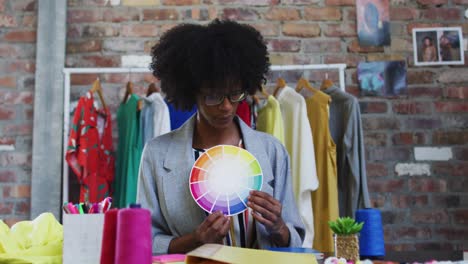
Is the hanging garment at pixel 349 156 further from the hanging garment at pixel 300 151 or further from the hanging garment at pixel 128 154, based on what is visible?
the hanging garment at pixel 128 154

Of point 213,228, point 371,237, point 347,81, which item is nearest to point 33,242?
point 213,228

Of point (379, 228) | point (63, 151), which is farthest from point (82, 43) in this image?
point (379, 228)

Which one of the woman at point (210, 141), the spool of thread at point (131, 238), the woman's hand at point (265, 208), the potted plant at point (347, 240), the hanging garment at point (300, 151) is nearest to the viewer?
the spool of thread at point (131, 238)

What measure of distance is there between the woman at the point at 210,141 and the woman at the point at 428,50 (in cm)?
179

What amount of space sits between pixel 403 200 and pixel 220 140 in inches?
71.0

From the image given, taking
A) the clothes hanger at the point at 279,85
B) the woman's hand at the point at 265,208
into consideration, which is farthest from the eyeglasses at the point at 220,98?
the clothes hanger at the point at 279,85

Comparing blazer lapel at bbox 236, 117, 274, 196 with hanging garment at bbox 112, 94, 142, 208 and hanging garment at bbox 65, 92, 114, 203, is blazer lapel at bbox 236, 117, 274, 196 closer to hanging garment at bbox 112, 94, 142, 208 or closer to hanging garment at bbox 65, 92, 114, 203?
hanging garment at bbox 112, 94, 142, 208

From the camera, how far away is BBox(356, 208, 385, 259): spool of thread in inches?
58.6

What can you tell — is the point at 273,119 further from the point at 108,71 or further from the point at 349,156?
the point at 108,71

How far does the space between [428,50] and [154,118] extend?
1.68 metres

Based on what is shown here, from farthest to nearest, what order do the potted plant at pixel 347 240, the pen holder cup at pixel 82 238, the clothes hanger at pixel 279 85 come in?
the clothes hanger at pixel 279 85
the potted plant at pixel 347 240
the pen holder cup at pixel 82 238

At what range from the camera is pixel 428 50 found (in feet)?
10.9

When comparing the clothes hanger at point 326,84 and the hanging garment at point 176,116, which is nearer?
the hanging garment at point 176,116

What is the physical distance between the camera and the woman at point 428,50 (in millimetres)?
3320
